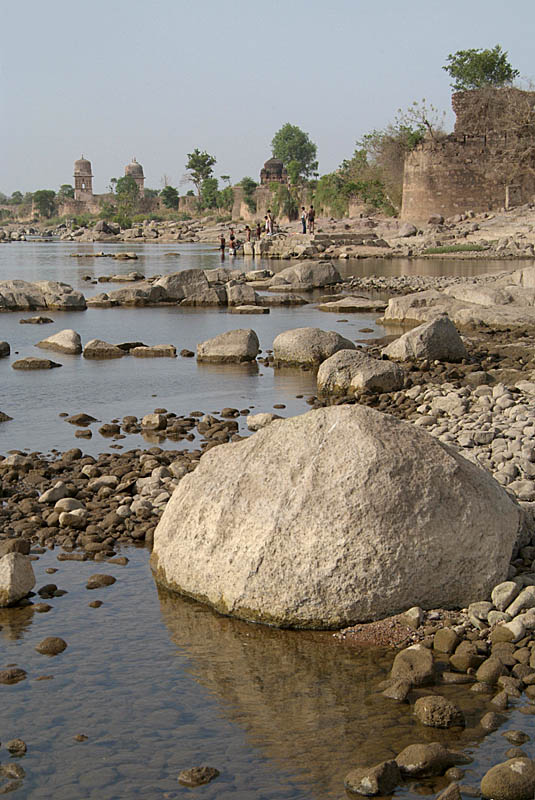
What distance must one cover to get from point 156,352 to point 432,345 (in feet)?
18.5

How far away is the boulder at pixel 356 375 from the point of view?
12.4m

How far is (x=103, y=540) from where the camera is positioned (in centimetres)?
714

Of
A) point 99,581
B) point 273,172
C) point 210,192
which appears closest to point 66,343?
point 99,581

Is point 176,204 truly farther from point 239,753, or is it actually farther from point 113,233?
point 239,753

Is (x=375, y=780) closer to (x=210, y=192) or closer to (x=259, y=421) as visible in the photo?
(x=259, y=421)

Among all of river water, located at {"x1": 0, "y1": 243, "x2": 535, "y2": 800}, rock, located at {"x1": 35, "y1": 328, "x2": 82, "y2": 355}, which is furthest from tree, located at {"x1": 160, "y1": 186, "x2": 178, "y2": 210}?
river water, located at {"x1": 0, "y1": 243, "x2": 535, "y2": 800}

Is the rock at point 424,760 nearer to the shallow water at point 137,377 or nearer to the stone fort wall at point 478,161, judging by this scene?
the shallow water at point 137,377

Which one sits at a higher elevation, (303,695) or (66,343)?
(66,343)

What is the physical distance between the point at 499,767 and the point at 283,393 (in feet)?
30.0

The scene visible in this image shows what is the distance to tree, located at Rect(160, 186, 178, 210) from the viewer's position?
116 meters

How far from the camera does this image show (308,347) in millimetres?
14945

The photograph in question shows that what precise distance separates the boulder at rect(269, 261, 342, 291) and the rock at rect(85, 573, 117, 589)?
22952mm

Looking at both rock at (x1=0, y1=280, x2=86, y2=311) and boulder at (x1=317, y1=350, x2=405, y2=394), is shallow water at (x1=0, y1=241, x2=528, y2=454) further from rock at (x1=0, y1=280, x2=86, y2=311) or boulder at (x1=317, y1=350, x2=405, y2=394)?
rock at (x1=0, y1=280, x2=86, y2=311)

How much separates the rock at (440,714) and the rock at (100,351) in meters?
13.1
